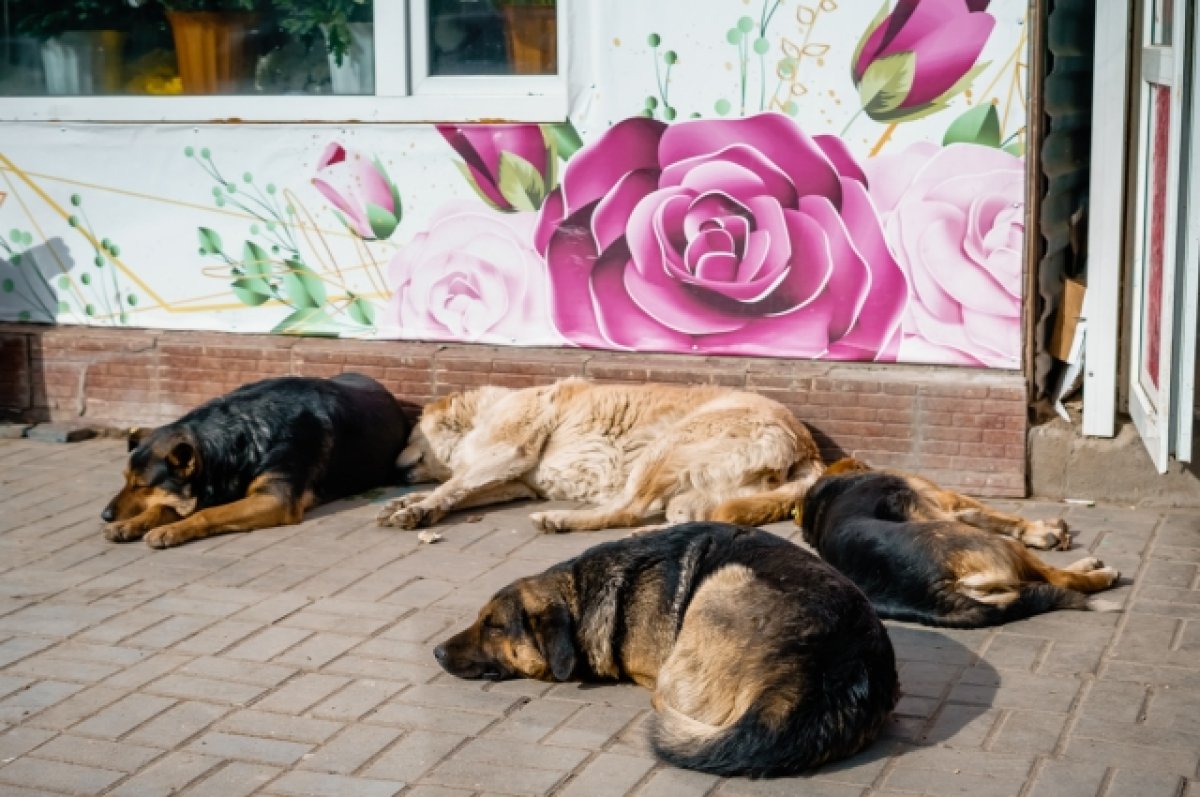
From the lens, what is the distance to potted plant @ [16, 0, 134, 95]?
32.5 ft

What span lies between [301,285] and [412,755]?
4.69 m

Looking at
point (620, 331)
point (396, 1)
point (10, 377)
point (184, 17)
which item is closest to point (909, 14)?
point (620, 331)

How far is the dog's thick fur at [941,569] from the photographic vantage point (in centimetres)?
614

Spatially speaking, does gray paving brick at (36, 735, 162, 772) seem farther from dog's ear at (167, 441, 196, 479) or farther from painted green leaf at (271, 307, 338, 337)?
painted green leaf at (271, 307, 338, 337)

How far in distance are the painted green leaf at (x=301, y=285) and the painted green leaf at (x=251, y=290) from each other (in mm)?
127

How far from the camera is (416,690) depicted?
5.75 meters

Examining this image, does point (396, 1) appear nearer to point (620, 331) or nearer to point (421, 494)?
point (620, 331)

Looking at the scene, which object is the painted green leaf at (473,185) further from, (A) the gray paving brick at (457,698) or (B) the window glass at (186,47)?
(A) the gray paving brick at (457,698)

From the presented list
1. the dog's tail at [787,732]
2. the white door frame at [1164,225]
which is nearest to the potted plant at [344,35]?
the white door frame at [1164,225]

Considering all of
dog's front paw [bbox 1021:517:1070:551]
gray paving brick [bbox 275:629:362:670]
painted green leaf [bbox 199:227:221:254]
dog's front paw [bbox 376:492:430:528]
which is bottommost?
gray paving brick [bbox 275:629:362:670]

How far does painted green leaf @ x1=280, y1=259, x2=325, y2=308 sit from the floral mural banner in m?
0.02

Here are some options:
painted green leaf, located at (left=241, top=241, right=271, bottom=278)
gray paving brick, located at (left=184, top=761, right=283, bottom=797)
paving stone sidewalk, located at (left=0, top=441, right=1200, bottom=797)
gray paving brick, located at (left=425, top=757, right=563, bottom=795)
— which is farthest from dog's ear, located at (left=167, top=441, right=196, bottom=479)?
gray paving brick, located at (left=425, top=757, right=563, bottom=795)

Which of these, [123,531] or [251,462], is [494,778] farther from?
[251,462]

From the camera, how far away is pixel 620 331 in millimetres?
8719
